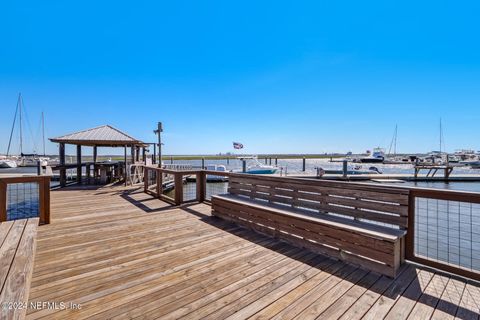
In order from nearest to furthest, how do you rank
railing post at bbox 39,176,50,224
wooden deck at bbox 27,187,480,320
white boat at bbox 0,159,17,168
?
1. wooden deck at bbox 27,187,480,320
2. railing post at bbox 39,176,50,224
3. white boat at bbox 0,159,17,168

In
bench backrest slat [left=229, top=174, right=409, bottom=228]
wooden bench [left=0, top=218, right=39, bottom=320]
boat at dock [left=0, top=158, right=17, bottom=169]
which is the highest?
bench backrest slat [left=229, top=174, right=409, bottom=228]

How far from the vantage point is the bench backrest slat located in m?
2.63

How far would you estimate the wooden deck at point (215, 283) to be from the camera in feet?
5.86

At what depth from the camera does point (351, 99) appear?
18.8 meters

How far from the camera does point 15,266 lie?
1.63 meters

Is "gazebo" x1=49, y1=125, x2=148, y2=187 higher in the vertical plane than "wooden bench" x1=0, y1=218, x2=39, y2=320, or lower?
higher

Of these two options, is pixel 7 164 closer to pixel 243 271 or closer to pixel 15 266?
pixel 15 266

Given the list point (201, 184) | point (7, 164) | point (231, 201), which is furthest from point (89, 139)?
point (7, 164)

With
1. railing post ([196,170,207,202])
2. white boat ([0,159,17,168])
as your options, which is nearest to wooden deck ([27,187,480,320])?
railing post ([196,170,207,202])

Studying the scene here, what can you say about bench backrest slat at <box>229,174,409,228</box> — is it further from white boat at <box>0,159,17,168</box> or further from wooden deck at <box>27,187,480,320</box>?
white boat at <box>0,159,17,168</box>

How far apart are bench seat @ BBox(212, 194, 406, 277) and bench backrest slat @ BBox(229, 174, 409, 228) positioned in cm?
10

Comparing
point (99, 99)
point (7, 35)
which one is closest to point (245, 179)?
point (7, 35)

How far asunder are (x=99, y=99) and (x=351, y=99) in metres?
20.3

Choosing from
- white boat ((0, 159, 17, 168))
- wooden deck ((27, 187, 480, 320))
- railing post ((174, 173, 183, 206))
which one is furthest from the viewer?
white boat ((0, 159, 17, 168))
